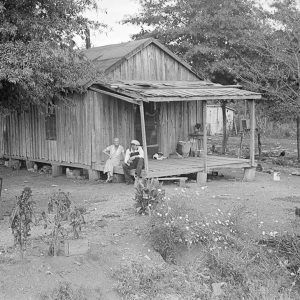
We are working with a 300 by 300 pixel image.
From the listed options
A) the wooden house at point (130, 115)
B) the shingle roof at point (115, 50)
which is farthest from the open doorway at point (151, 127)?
the shingle roof at point (115, 50)

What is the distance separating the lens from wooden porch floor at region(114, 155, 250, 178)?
14081 millimetres

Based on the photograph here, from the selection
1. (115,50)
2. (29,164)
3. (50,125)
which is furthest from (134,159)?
(29,164)

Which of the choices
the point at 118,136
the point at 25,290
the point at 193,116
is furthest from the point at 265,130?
the point at 25,290

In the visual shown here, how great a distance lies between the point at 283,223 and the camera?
932 centimetres

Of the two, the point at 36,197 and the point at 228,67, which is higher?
the point at 228,67

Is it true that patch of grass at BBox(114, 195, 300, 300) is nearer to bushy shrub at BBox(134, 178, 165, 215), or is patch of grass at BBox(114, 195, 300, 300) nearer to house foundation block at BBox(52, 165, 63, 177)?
bushy shrub at BBox(134, 178, 165, 215)

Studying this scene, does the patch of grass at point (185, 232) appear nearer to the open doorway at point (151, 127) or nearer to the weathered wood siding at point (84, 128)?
Result: the weathered wood siding at point (84, 128)

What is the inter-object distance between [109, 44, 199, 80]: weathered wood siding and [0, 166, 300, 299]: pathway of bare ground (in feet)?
12.1

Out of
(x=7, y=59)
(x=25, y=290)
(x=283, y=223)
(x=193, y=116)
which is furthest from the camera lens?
(x=193, y=116)

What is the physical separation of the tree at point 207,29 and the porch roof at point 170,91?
4.58m

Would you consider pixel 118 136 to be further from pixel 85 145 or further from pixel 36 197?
pixel 36 197

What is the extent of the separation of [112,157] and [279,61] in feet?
26.5

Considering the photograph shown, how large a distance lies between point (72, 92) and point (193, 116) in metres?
4.52

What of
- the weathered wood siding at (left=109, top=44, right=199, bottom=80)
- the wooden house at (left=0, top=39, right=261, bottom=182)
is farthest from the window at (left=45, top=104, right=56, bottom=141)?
the weathered wood siding at (left=109, top=44, right=199, bottom=80)
